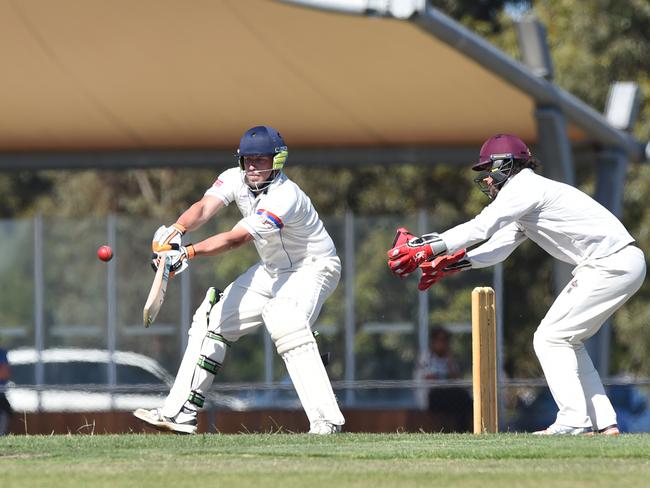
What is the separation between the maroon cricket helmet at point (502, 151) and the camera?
9.96m

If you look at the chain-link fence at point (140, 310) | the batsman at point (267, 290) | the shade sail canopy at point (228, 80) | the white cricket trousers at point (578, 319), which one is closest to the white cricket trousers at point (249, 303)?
the batsman at point (267, 290)

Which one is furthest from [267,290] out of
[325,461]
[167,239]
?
[325,461]

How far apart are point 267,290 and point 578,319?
2036 mm

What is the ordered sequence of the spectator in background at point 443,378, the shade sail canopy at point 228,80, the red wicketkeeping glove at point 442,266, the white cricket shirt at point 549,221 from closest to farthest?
the white cricket shirt at point 549,221, the red wicketkeeping glove at point 442,266, the shade sail canopy at point 228,80, the spectator in background at point 443,378

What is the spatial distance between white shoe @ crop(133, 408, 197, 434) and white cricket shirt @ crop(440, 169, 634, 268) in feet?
6.65

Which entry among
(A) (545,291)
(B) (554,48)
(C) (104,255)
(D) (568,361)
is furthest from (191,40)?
(B) (554,48)

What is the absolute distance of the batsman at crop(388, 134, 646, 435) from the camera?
A: 9.75 m

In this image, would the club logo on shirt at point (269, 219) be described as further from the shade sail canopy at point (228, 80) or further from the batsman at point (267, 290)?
the shade sail canopy at point (228, 80)

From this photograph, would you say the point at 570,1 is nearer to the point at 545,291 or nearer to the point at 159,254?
the point at 545,291

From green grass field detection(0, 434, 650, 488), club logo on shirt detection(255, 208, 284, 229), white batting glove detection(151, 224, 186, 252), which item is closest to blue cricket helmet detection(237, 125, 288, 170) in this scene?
club logo on shirt detection(255, 208, 284, 229)

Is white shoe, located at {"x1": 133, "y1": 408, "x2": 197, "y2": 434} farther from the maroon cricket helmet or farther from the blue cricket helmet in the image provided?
the maroon cricket helmet

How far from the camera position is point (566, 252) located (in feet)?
33.1

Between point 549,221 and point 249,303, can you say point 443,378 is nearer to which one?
point 249,303

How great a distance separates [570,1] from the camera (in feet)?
102
